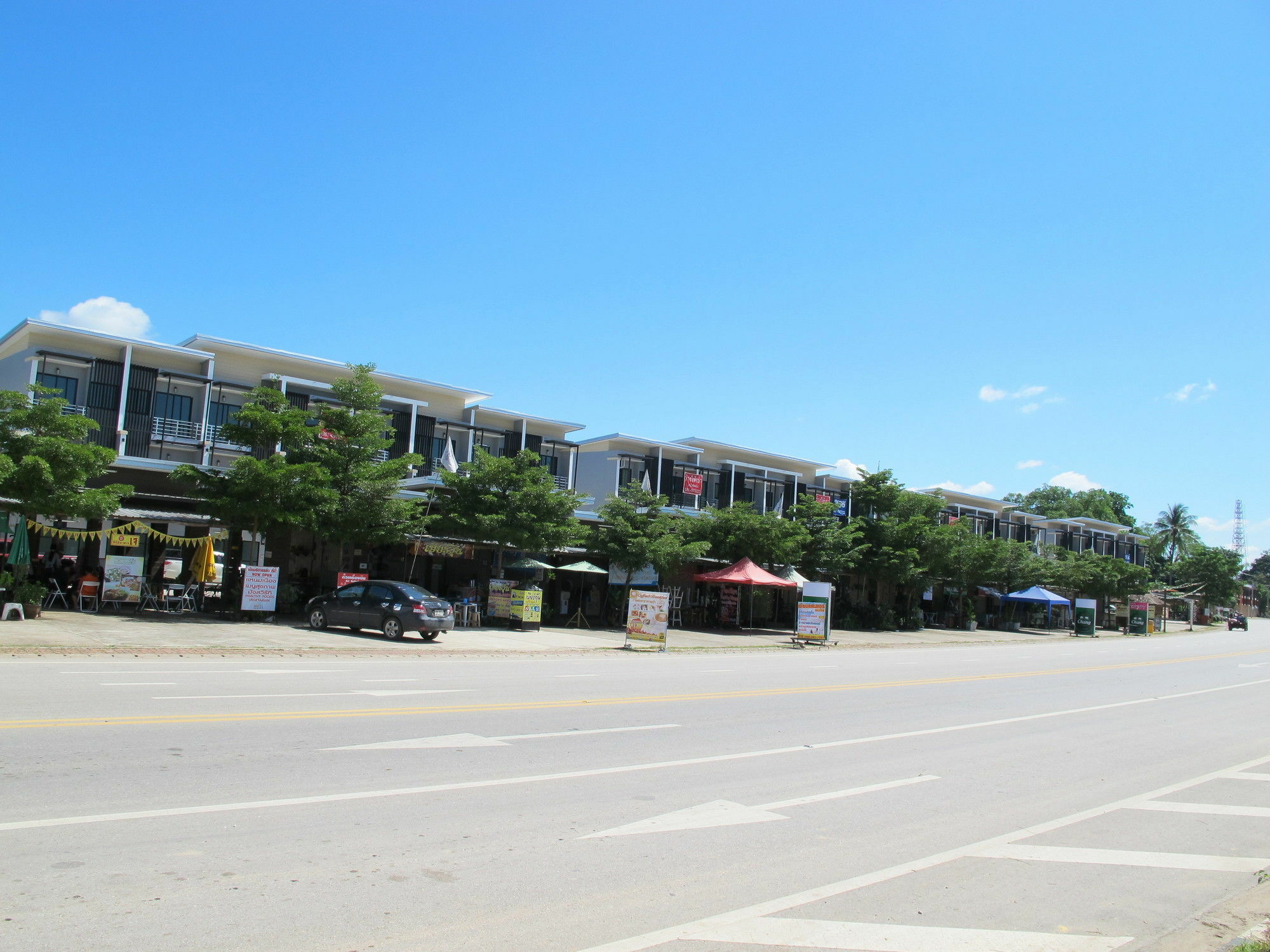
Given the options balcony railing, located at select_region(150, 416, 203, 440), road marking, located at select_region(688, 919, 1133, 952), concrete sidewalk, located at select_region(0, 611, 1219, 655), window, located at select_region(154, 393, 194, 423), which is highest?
window, located at select_region(154, 393, 194, 423)

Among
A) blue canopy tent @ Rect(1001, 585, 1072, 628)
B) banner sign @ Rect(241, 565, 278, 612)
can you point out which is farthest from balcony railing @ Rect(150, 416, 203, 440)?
blue canopy tent @ Rect(1001, 585, 1072, 628)

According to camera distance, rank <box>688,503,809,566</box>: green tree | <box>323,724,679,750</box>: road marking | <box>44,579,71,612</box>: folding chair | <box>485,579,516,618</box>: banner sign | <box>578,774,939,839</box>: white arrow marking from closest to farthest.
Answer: <box>578,774,939,839</box>: white arrow marking < <box>323,724,679,750</box>: road marking < <box>44,579,71,612</box>: folding chair < <box>485,579,516,618</box>: banner sign < <box>688,503,809,566</box>: green tree

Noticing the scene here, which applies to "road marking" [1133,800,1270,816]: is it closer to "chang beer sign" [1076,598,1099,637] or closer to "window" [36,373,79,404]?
"window" [36,373,79,404]

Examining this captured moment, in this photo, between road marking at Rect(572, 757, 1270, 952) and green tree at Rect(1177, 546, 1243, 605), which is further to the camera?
green tree at Rect(1177, 546, 1243, 605)

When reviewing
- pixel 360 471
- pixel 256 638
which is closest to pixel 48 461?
pixel 256 638

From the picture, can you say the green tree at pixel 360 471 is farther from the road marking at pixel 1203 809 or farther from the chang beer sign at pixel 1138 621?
the chang beer sign at pixel 1138 621

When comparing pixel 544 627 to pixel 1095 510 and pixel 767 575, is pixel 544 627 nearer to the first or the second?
pixel 767 575

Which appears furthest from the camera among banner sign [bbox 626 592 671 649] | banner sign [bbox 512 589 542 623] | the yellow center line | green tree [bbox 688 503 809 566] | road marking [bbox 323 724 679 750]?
green tree [bbox 688 503 809 566]

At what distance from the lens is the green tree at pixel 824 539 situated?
133 ft

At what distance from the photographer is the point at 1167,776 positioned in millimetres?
10680

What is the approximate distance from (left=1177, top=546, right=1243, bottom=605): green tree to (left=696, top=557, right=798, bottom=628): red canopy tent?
64384mm

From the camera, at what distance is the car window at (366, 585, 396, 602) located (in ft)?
79.4

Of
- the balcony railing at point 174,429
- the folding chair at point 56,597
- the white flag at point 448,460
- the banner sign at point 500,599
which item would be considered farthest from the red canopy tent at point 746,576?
the folding chair at point 56,597

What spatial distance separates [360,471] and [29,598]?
832 cm
